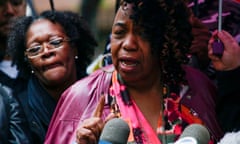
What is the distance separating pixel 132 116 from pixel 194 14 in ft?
3.24

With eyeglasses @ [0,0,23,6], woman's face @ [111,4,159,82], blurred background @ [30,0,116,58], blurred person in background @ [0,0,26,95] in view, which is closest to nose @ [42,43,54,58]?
blurred person in background @ [0,0,26,95]

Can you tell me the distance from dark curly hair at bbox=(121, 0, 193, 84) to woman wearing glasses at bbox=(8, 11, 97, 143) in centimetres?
78

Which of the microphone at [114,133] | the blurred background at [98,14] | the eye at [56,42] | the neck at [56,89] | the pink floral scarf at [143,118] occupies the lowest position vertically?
the blurred background at [98,14]

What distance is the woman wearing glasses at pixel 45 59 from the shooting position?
418 cm

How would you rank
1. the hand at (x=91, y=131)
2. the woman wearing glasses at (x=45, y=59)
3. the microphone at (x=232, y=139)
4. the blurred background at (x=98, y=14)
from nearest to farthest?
the microphone at (x=232, y=139), the hand at (x=91, y=131), the woman wearing glasses at (x=45, y=59), the blurred background at (x=98, y=14)

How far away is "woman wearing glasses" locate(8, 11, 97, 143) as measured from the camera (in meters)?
4.18

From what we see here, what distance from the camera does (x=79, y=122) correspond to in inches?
137

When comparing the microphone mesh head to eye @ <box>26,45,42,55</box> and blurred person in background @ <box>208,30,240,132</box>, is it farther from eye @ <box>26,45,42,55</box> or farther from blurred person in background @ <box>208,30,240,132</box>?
eye @ <box>26,45,42,55</box>

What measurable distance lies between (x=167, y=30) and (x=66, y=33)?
930mm

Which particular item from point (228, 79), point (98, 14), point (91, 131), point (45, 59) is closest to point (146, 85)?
point (228, 79)

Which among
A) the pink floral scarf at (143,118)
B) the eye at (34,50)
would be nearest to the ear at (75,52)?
the eye at (34,50)

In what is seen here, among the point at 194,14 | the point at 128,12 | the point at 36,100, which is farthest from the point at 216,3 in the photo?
the point at 36,100

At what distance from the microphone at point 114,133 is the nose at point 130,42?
0.74 meters

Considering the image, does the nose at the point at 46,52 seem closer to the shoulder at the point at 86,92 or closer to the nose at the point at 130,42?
the shoulder at the point at 86,92
